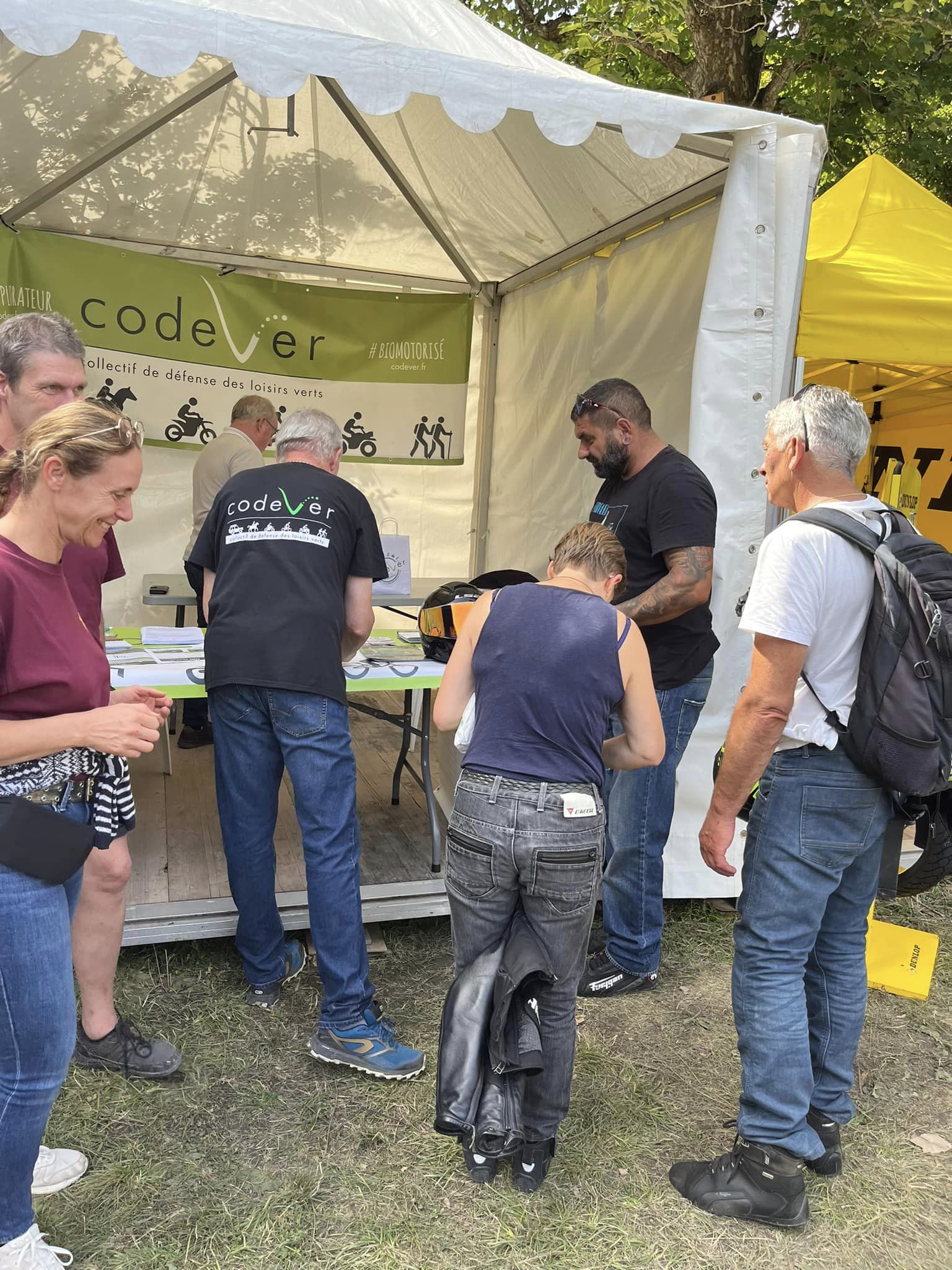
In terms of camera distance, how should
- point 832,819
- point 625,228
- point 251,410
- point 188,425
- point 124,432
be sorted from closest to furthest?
1. point 124,432
2. point 832,819
3. point 625,228
4. point 251,410
5. point 188,425

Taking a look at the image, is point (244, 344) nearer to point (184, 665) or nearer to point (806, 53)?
point (184, 665)

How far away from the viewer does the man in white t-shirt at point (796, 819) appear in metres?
1.98

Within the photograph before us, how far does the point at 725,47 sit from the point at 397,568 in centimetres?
533

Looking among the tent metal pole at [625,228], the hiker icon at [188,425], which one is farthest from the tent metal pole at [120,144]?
the tent metal pole at [625,228]

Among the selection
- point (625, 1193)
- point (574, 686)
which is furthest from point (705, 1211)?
point (574, 686)

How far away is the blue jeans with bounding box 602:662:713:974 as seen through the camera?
3109 millimetres

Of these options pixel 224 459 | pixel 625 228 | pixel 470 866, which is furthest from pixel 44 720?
pixel 224 459

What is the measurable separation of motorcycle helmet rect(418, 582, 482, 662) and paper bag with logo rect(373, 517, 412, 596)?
174 cm

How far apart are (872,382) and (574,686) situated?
5440 mm

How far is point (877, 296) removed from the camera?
3592 mm

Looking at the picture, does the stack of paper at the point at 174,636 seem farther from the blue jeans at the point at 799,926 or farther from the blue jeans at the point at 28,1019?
the blue jeans at the point at 799,926

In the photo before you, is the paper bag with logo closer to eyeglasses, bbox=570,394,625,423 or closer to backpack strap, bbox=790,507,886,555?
eyeglasses, bbox=570,394,625,423

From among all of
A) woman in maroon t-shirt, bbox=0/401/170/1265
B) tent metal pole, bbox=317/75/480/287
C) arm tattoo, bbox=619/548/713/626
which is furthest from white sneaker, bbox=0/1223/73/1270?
tent metal pole, bbox=317/75/480/287

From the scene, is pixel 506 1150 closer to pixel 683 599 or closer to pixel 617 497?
pixel 683 599
